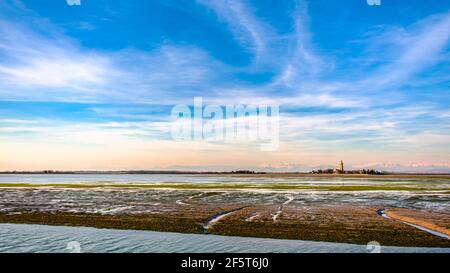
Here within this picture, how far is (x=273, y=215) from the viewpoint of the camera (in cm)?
3266

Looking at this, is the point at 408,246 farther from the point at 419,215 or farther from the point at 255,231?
the point at 419,215

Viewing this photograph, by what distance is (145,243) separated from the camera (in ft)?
73.8

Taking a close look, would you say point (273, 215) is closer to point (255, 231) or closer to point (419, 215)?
point (255, 231)

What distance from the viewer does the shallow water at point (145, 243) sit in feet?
68.3

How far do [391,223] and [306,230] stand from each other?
7.43 m

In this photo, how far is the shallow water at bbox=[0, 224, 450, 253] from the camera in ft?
68.3
